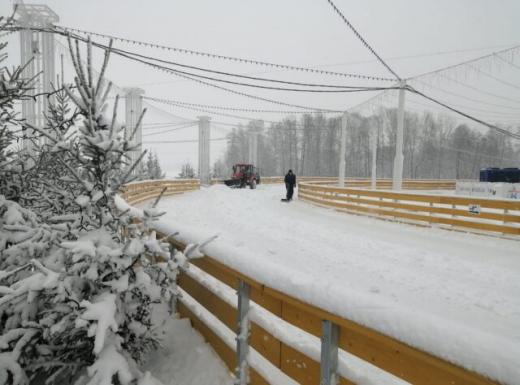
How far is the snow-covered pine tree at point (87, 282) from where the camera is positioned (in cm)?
244

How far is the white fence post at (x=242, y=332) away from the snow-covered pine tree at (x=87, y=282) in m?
0.54

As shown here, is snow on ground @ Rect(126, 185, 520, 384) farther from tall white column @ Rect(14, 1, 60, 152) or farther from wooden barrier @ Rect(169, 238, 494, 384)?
tall white column @ Rect(14, 1, 60, 152)

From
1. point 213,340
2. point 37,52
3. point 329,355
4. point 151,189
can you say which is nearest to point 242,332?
point 213,340

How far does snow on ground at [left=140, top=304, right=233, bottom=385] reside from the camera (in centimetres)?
295

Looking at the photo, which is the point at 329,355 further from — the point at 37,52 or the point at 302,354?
the point at 37,52

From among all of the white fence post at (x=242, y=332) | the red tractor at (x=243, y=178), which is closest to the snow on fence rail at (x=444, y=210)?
the white fence post at (x=242, y=332)

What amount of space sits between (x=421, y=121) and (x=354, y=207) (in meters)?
74.7

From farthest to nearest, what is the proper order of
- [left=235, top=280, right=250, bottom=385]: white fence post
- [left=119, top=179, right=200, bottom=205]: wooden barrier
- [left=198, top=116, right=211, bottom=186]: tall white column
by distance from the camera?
1. [left=198, top=116, right=211, bottom=186]: tall white column
2. [left=119, top=179, right=200, bottom=205]: wooden barrier
3. [left=235, top=280, right=250, bottom=385]: white fence post

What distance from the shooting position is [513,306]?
5.41 m

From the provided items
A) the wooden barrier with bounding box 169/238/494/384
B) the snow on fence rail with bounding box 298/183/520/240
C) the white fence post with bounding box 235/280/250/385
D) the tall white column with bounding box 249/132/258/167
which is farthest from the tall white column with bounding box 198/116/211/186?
the white fence post with bounding box 235/280/250/385

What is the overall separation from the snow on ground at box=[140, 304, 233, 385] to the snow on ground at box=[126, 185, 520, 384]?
3.37 feet

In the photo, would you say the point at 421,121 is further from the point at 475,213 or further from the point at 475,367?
the point at 475,367

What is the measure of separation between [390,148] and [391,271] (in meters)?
73.0

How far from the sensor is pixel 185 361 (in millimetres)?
3252
